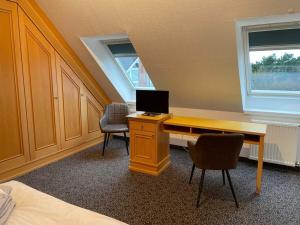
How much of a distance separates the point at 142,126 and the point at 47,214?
191 centimetres

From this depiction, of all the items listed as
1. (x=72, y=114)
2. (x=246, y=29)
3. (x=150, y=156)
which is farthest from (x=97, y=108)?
(x=246, y=29)

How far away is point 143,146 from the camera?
3.20 metres

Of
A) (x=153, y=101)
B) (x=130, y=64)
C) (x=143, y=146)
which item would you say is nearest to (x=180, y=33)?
(x=153, y=101)

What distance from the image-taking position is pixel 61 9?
3.07m

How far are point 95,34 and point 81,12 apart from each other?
1.23ft

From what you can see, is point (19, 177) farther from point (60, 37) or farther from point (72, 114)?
point (60, 37)

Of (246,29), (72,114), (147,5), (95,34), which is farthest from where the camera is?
(72,114)

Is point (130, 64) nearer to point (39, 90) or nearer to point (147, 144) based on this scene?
point (39, 90)

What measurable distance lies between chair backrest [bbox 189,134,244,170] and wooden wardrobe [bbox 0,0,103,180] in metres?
2.20

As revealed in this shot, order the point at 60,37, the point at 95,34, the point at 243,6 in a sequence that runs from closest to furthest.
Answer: the point at 243,6 < the point at 95,34 < the point at 60,37

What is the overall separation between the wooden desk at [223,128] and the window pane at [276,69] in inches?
33.1

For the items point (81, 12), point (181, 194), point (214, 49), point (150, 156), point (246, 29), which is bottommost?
point (181, 194)

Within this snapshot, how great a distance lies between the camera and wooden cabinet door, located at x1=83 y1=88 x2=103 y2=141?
4.17 meters

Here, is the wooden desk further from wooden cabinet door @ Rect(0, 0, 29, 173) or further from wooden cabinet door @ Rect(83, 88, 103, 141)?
wooden cabinet door @ Rect(0, 0, 29, 173)
